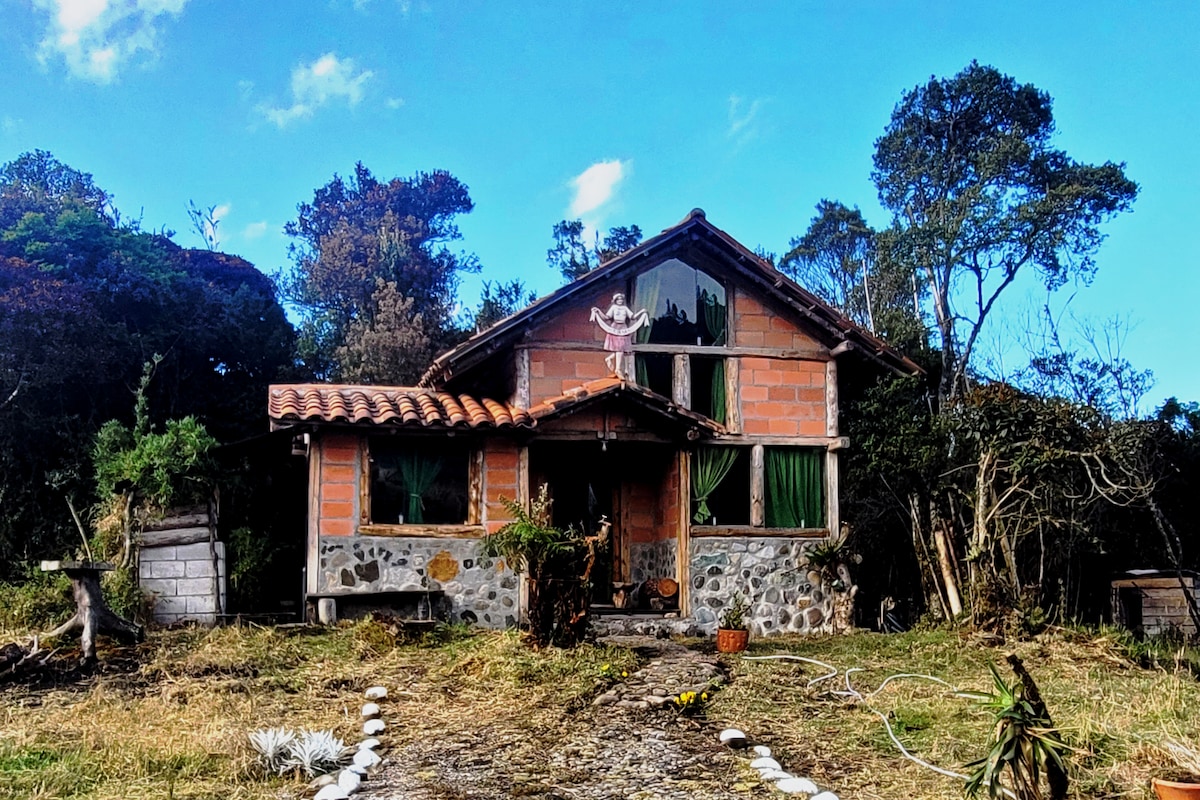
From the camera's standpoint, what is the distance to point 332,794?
5.73m

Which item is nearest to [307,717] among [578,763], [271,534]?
[578,763]

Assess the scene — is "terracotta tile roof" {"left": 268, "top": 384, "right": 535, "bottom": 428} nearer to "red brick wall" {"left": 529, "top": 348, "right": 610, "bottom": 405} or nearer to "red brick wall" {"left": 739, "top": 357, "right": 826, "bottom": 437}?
"red brick wall" {"left": 529, "top": 348, "right": 610, "bottom": 405}

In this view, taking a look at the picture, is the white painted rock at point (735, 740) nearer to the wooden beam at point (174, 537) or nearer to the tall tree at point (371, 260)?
the wooden beam at point (174, 537)

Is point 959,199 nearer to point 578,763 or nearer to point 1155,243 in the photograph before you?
point 1155,243

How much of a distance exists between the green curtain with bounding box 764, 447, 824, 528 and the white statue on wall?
8.48 ft

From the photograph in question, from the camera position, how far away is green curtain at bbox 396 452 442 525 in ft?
44.3

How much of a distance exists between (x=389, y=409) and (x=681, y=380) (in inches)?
168

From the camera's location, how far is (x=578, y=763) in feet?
21.9

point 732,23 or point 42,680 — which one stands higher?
point 732,23

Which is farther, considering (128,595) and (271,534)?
(271,534)

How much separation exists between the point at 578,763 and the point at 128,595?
8.68 meters

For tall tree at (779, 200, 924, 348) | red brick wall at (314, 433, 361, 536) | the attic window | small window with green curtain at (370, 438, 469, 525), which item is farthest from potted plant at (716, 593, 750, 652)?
tall tree at (779, 200, 924, 348)

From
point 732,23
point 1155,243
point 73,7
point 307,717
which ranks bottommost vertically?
point 307,717

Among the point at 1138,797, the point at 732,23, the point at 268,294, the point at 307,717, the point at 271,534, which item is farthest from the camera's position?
the point at 268,294
